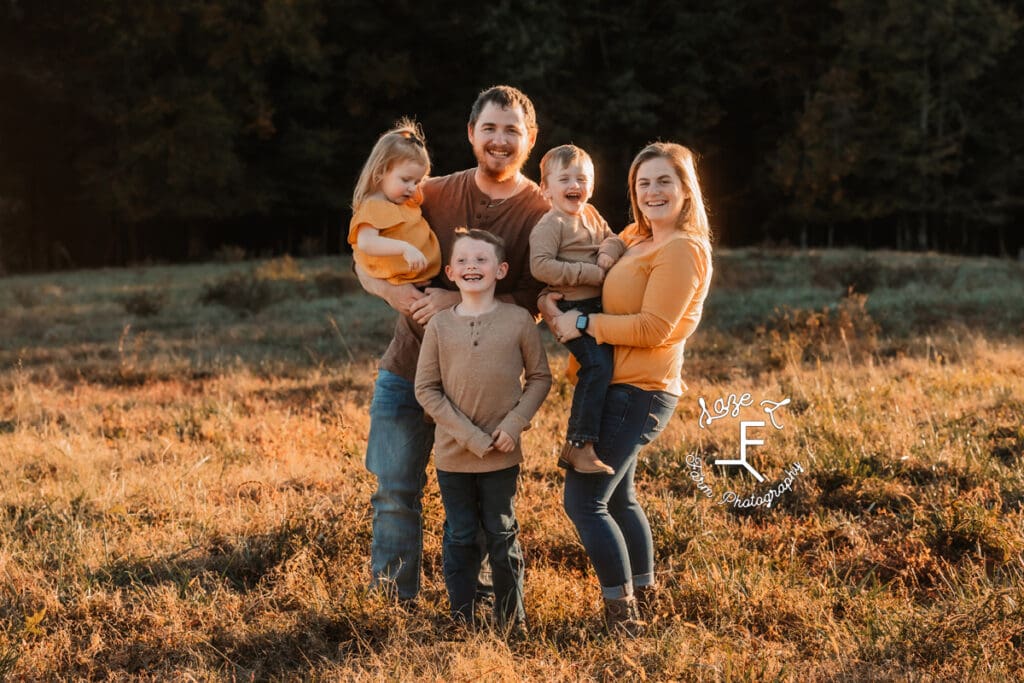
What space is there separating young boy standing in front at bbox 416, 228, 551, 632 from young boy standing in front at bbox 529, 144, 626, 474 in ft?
0.61

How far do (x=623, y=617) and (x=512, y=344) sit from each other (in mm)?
1274

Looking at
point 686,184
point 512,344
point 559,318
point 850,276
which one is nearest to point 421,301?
point 512,344

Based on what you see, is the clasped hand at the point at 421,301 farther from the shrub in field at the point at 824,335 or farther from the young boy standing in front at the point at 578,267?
the shrub in field at the point at 824,335

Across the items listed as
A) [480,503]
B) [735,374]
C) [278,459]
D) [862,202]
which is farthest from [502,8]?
[480,503]

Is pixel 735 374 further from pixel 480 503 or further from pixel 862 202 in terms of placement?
pixel 862 202

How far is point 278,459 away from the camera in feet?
20.8

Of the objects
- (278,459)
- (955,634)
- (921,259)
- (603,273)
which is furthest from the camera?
(921,259)

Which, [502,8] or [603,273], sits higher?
[502,8]

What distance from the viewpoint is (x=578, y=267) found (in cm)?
392

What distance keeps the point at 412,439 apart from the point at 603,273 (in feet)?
3.97

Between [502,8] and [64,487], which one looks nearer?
[64,487]

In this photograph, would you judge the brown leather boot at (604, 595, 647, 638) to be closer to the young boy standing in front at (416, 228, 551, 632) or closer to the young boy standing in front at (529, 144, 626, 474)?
the young boy standing in front at (416, 228, 551, 632)

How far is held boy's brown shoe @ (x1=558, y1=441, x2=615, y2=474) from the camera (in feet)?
12.4

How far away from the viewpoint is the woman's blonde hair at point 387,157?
4.24m
